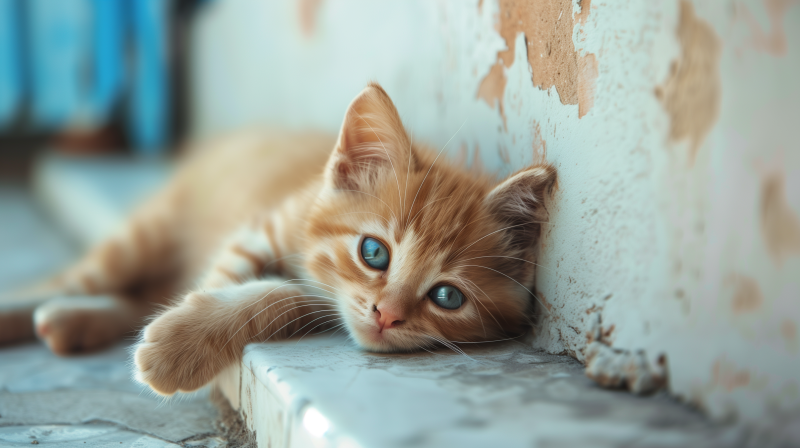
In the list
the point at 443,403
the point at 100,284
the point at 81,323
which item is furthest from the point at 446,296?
the point at 100,284

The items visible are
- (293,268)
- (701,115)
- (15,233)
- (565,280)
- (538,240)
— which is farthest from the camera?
(15,233)

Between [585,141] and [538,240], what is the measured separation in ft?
0.91

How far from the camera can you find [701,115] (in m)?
0.81

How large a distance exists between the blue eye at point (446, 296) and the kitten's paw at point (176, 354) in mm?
453

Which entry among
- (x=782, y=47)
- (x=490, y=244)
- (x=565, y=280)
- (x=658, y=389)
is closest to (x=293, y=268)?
(x=490, y=244)

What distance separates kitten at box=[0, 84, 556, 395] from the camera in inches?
45.0

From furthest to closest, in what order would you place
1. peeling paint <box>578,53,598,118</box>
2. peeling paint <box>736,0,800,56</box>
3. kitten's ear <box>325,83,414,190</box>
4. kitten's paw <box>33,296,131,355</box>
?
kitten's paw <box>33,296,131,355</box>, kitten's ear <box>325,83,414,190</box>, peeling paint <box>578,53,598,118</box>, peeling paint <box>736,0,800,56</box>

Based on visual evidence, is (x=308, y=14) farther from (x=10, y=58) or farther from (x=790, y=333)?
(x=10, y=58)

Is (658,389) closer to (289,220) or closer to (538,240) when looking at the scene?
(538,240)

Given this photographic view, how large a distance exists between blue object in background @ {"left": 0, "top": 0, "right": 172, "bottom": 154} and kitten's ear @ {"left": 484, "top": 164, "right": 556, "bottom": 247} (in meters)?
3.33

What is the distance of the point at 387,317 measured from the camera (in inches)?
44.3

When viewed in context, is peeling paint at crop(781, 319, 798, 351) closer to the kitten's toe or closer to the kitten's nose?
the kitten's nose

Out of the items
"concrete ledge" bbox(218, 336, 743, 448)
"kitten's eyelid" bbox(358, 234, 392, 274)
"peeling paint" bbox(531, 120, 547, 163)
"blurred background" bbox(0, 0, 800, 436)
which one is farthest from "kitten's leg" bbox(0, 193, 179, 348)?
"peeling paint" bbox(531, 120, 547, 163)

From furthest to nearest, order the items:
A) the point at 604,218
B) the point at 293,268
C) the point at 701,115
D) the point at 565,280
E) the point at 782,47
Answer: the point at 293,268 → the point at 565,280 → the point at 604,218 → the point at 701,115 → the point at 782,47
